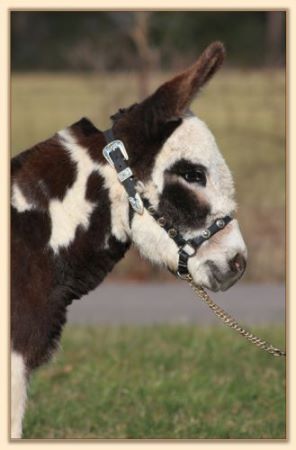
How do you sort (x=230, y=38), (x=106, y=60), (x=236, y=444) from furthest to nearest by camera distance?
(x=230, y=38), (x=106, y=60), (x=236, y=444)

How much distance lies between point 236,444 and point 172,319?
4.87 metres

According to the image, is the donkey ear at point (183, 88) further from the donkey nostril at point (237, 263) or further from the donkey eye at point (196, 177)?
the donkey nostril at point (237, 263)

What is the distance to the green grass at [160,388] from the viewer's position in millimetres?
6277

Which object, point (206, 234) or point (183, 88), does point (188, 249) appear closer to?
point (206, 234)

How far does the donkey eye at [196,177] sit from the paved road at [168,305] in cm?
555

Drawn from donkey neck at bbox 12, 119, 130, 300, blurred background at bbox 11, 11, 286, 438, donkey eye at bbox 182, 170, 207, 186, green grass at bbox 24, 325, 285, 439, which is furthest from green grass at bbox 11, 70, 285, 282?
donkey eye at bbox 182, 170, 207, 186

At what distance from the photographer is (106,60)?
11922 millimetres

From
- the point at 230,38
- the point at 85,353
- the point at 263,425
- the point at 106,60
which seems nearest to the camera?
the point at 263,425

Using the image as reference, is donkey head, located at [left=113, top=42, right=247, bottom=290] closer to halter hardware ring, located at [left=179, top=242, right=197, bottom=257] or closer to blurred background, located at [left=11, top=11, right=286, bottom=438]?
halter hardware ring, located at [left=179, top=242, right=197, bottom=257]

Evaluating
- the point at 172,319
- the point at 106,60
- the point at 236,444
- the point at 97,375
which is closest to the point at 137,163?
the point at 236,444

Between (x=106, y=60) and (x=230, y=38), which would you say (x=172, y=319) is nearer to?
(x=106, y=60)

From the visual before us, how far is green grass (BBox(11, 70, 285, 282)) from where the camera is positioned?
11.8 m

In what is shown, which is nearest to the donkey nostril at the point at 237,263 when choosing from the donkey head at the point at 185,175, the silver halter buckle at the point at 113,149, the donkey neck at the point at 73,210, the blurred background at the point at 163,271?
the donkey head at the point at 185,175

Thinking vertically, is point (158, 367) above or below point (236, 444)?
below
